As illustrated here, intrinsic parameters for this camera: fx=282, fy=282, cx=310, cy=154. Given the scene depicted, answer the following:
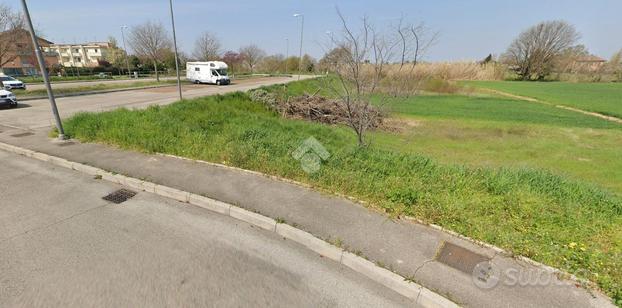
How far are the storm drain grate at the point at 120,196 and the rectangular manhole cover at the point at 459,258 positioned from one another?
4.98 meters

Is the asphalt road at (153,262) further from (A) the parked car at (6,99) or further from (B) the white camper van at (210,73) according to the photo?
(B) the white camper van at (210,73)

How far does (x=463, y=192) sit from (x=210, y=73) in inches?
1314

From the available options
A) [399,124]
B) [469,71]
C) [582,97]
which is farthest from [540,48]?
[399,124]

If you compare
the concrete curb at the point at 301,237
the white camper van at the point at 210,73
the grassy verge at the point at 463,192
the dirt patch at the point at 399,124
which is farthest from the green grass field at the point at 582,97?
the white camper van at the point at 210,73

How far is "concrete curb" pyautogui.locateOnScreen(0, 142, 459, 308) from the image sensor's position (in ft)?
9.40

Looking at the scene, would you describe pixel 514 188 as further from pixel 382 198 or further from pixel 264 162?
pixel 264 162

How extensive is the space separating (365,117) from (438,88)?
111ft

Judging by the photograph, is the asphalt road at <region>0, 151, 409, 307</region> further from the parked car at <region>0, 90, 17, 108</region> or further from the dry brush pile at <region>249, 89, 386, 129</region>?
the parked car at <region>0, 90, 17, 108</region>

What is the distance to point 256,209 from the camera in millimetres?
4352

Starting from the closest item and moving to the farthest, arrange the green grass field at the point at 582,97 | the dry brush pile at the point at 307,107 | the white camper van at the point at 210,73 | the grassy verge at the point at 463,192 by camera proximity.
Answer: the grassy verge at the point at 463,192
the dry brush pile at the point at 307,107
the green grass field at the point at 582,97
the white camper van at the point at 210,73

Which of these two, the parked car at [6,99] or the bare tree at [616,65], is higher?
the bare tree at [616,65]

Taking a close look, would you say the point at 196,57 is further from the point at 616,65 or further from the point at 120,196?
the point at 616,65

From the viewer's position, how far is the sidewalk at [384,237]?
2795 mm

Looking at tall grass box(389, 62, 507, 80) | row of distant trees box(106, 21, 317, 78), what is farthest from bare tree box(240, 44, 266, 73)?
tall grass box(389, 62, 507, 80)
